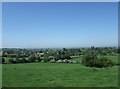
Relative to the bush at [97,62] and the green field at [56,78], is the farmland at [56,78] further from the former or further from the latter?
the bush at [97,62]

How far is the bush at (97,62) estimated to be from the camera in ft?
43.1

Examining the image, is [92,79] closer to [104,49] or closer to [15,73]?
Answer: [15,73]

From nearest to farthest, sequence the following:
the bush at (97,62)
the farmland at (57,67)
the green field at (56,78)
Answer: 1. the green field at (56,78)
2. the farmland at (57,67)
3. the bush at (97,62)

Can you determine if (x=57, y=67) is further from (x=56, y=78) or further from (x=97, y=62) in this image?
(x=56, y=78)

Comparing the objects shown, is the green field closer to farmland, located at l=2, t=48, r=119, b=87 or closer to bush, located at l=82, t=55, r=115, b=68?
farmland, located at l=2, t=48, r=119, b=87

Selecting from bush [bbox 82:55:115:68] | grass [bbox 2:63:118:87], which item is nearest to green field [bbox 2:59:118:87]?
grass [bbox 2:63:118:87]

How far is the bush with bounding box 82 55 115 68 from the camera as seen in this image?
13138 mm

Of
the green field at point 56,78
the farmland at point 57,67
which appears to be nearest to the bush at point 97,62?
the farmland at point 57,67

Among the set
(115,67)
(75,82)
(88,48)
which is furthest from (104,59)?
(75,82)

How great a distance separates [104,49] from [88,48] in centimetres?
128

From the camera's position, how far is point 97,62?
13.2m

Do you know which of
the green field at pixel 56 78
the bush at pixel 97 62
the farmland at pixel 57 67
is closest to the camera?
the green field at pixel 56 78

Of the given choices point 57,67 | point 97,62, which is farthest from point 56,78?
point 97,62

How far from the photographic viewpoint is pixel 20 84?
8461 millimetres
